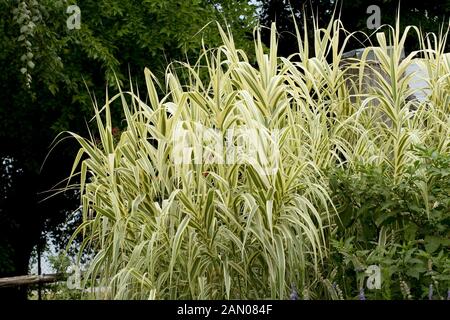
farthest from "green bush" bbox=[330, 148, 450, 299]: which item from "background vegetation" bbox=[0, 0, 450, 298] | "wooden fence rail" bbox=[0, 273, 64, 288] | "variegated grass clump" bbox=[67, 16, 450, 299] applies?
"background vegetation" bbox=[0, 0, 450, 298]

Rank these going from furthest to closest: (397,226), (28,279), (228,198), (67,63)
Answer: (67,63), (28,279), (397,226), (228,198)

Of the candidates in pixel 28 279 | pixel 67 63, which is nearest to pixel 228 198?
pixel 28 279

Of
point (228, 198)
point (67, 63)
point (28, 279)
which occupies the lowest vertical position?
point (28, 279)

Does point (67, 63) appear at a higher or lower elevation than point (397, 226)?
higher

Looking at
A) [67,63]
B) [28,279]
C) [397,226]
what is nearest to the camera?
[397,226]

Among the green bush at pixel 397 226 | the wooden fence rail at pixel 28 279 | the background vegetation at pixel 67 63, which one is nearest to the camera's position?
the green bush at pixel 397 226

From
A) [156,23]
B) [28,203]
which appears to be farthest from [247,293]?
[28,203]

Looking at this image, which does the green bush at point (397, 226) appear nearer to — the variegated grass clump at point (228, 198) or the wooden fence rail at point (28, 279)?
the variegated grass clump at point (228, 198)

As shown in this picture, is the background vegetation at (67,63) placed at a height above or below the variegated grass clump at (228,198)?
above

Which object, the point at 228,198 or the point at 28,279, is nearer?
the point at 228,198

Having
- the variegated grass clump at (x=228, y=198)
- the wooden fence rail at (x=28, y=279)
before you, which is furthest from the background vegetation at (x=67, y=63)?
the variegated grass clump at (x=228, y=198)

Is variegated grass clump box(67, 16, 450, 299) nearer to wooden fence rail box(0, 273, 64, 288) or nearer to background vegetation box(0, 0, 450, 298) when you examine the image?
wooden fence rail box(0, 273, 64, 288)

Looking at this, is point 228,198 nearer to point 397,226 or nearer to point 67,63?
point 397,226

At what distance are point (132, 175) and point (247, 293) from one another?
774mm
